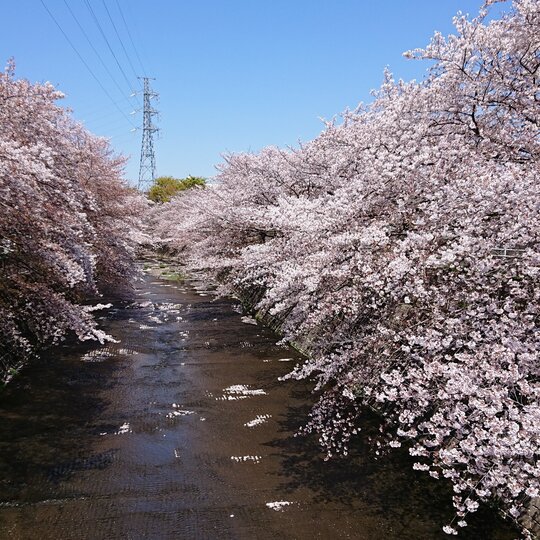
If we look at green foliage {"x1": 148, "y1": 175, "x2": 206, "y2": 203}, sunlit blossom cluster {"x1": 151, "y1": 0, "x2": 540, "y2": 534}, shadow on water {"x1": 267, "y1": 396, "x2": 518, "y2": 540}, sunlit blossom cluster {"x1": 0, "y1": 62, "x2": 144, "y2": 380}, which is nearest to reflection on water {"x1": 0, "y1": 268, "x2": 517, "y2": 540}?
shadow on water {"x1": 267, "y1": 396, "x2": 518, "y2": 540}

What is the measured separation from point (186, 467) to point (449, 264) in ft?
15.7

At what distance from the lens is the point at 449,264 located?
15.4ft

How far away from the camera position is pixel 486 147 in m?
6.17

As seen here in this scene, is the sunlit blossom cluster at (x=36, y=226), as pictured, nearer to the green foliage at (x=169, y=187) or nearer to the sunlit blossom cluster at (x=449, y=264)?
the sunlit blossom cluster at (x=449, y=264)

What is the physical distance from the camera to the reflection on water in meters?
5.18

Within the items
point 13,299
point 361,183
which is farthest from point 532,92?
point 13,299

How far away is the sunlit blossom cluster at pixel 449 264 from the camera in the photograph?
4016mm

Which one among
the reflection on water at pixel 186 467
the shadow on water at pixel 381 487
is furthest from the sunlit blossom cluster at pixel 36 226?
the shadow on water at pixel 381 487

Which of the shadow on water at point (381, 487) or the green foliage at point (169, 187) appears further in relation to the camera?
the green foliage at point (169, 187)

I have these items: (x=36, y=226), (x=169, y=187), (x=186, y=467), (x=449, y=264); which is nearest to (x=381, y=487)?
(x=186, y=467)

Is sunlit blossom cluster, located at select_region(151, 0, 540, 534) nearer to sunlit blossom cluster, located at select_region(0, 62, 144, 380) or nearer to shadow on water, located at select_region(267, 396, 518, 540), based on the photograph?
shadow on water, located at select_region(267, 396, 518, 540)

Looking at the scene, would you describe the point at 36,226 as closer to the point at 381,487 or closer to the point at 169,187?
the point at 381,487

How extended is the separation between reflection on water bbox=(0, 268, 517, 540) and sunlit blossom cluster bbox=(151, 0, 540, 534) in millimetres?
621

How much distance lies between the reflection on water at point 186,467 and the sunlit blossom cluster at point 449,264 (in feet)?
2.04
